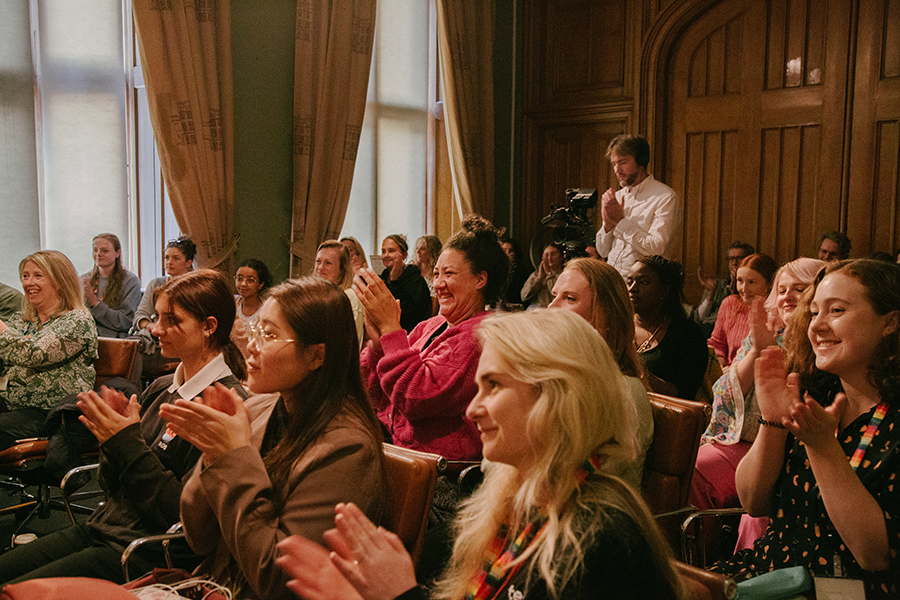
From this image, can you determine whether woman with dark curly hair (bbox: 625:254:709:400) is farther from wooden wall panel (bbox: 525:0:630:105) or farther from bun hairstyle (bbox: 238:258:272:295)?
wooden wall panel (bbox: 525:0:630:105)

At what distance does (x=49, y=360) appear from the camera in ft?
11.1

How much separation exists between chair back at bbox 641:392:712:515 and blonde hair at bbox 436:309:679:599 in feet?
2.83

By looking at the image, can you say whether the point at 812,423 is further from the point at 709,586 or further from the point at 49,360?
the point at 49,360

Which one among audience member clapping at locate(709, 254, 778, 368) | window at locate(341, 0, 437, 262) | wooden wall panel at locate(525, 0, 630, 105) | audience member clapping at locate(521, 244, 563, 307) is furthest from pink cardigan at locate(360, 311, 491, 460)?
wooden wall panel at locate(525, 0, 630, 105)

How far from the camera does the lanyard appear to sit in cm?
157

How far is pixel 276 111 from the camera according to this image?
5.68 m

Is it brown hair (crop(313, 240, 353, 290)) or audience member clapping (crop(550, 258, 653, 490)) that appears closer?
audience member clapping (crop(550, 258, 653, 490))

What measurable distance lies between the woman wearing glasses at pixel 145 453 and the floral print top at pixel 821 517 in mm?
1334

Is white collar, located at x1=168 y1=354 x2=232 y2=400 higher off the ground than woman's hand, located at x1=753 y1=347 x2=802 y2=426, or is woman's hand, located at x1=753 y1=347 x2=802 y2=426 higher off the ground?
woman's hand, located at x1=753 y1=347 x2=802 y2=426

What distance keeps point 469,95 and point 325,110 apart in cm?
155

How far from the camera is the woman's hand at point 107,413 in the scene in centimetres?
189

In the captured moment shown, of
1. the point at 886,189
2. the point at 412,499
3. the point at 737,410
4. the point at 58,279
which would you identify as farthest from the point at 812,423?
the point at 886,189

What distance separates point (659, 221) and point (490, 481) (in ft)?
10.2

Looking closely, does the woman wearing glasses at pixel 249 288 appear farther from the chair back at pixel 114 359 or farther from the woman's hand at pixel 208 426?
the woman's hand at pixel 208 426
